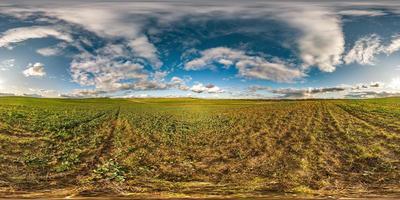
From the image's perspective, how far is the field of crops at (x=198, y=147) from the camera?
690 cm

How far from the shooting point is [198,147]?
714 centimetres

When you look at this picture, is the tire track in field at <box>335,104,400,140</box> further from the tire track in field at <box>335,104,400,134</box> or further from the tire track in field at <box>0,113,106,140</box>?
the tire track in field at <box>0,113,106,140</box>

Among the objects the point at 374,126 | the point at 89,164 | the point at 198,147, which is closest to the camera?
the point at 89,164

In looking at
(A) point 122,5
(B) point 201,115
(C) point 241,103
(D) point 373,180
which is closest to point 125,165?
(B) point 201,115

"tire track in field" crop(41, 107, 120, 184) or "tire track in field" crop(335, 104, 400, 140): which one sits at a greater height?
"tire track in field" crop(335, 104, 400, 140)

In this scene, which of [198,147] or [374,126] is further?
[374,126]

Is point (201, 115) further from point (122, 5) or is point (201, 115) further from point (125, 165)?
point (122, 5)

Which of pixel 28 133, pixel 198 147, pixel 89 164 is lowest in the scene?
pixel 89 164

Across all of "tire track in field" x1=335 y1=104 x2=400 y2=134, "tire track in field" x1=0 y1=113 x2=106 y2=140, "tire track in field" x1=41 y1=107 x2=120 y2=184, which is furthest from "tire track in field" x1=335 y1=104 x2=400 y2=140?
"tire track in field" x1=0 y1=113 x2=106 y2=140

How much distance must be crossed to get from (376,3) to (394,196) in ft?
9.30

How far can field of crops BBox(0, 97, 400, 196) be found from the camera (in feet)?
22.6

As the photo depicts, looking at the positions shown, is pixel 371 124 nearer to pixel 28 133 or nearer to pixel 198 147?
pixel 198 147

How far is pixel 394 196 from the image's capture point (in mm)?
6617

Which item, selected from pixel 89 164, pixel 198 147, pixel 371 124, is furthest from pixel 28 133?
pixel 371 124
